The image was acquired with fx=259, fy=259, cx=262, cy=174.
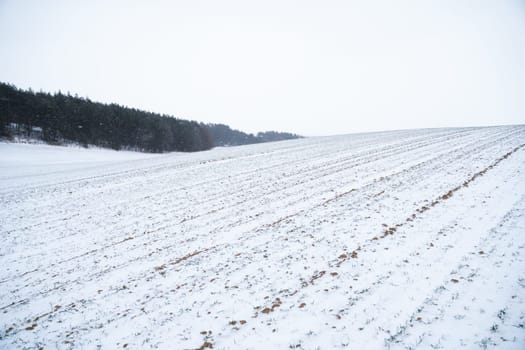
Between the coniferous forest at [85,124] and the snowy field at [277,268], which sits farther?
the coniferous forest at [85,124]

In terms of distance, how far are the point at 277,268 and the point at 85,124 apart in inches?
1988

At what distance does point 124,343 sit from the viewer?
459 cm

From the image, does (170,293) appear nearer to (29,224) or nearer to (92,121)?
(29,224)

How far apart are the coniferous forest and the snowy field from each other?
35388mm

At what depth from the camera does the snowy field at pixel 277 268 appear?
15.2 feet

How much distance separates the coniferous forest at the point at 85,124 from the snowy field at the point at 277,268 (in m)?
35.4

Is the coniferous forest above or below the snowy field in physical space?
above

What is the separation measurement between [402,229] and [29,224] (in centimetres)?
1407

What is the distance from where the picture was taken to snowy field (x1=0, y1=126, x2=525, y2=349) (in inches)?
183

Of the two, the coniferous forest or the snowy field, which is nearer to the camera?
the snowy field

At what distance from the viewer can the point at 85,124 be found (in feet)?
147

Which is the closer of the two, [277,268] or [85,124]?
[277,268]

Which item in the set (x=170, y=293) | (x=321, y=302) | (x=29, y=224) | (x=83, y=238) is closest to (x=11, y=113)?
(x=29, y=224)

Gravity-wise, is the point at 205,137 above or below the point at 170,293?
above
